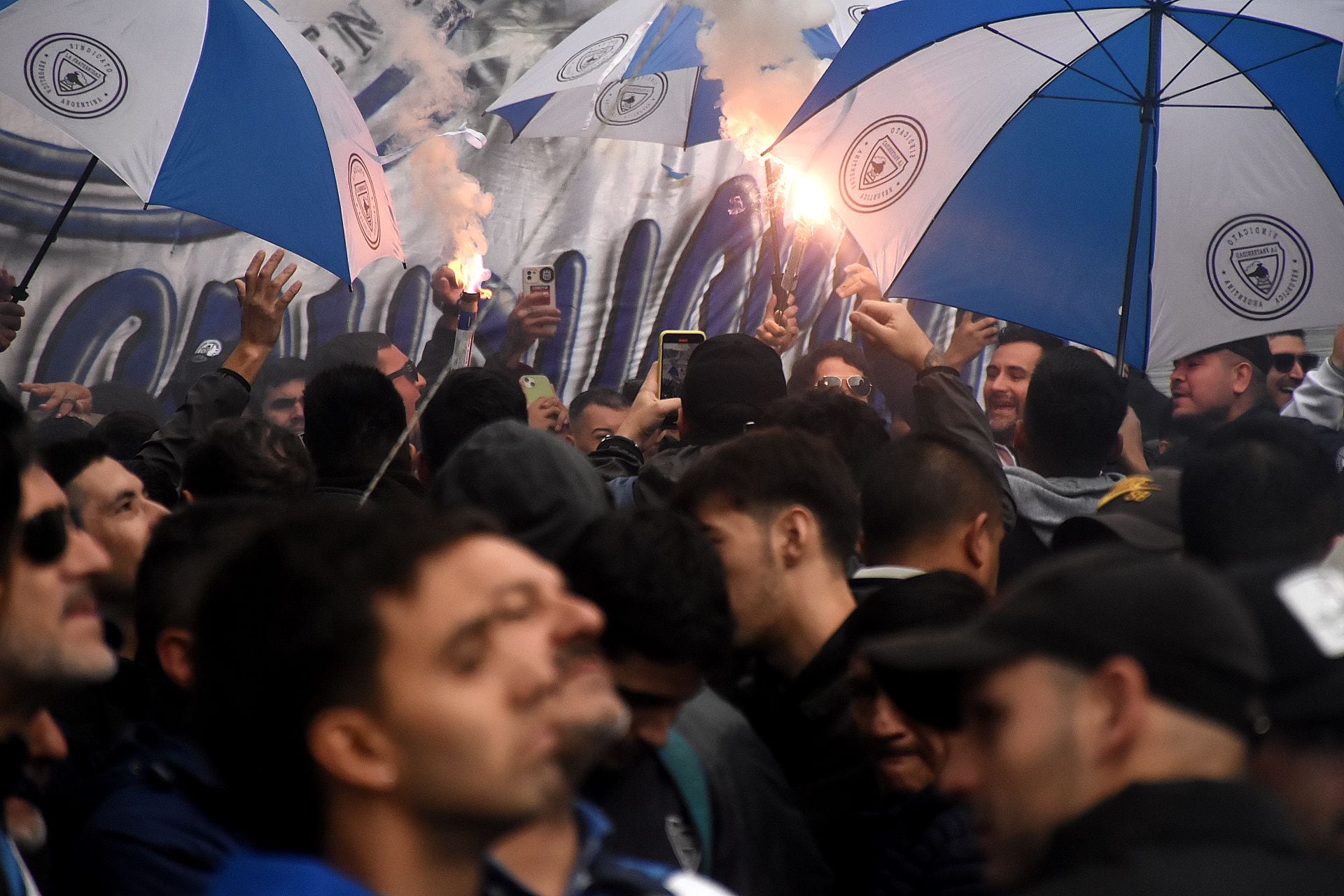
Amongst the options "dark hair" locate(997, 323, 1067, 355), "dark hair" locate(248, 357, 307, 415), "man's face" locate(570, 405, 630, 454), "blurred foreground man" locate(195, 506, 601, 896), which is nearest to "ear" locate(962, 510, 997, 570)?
"blurred foreground man" locate(195, 506, 601, 896)

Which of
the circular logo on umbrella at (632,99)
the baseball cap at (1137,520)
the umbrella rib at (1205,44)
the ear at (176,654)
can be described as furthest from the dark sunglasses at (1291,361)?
the ear at (176,654)

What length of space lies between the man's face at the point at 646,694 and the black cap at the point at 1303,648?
932mm

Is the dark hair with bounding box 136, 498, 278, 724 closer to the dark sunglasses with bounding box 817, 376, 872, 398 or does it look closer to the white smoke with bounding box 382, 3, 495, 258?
the dark sunglasses with bounding box 817, 376, 872, 398

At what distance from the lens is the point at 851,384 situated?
17.7 feet

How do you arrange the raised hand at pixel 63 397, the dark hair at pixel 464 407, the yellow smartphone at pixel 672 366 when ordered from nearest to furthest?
1. the dark hair at pixel 464 407
2. the yellow smartphone at pixel 672 366
3. the raised hand at pixel 63 397

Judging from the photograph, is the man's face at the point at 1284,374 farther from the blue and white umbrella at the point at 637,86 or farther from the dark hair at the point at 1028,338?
the blue and white umbrella at the point at 637,86

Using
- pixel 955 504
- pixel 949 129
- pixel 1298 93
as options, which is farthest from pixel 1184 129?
pixel 955 504

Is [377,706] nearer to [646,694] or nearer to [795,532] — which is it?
[646,694]

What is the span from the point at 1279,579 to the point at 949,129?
374 centimetres

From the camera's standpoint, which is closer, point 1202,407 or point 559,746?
point 559,746

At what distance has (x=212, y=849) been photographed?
213cm

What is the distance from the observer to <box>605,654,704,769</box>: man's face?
2.25 meters

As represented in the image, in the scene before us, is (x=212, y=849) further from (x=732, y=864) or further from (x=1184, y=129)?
(x=1184, y=129)

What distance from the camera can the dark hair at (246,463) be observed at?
3711 mm
